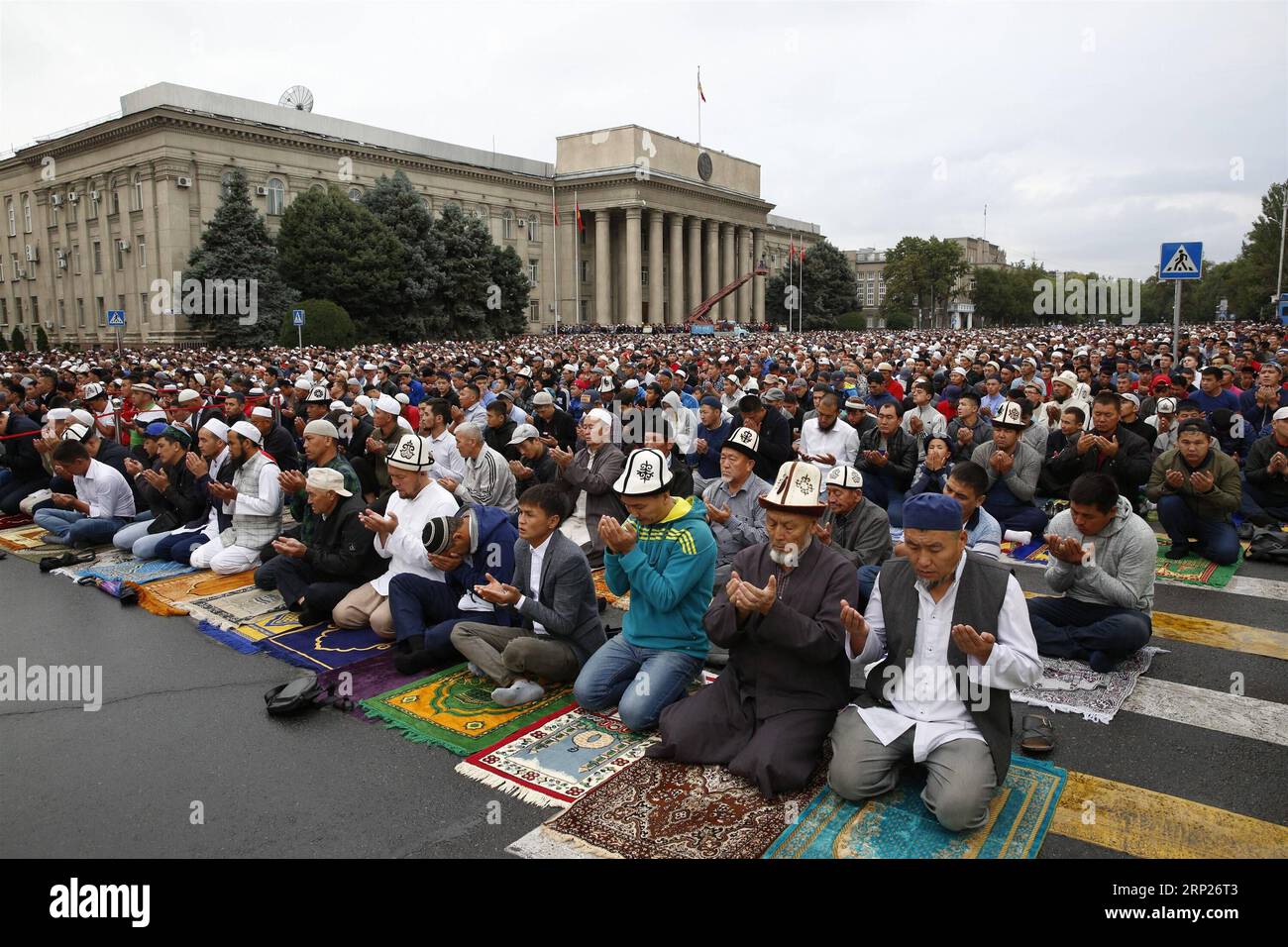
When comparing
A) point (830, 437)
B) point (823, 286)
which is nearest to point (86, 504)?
point (830, 437)

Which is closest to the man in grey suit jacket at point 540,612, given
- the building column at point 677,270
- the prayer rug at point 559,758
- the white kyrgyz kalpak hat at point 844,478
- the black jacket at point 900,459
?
the prayer rug at point 559,758

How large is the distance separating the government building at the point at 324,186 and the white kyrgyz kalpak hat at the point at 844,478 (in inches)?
1819

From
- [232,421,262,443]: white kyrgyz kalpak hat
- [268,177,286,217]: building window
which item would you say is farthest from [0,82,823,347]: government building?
[232,421,262,443]: white kyrgyz kalpak hat

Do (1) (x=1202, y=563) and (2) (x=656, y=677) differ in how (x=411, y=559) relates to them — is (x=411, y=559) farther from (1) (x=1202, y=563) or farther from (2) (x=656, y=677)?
(1) (x=1202, y=563)

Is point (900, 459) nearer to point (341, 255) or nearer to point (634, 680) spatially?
point (634, 680)

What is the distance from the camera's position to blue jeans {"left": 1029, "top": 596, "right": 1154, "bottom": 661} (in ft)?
19.8

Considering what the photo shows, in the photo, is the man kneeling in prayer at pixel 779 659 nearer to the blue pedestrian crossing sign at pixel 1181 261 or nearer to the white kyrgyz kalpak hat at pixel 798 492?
the white kyrgyz kalpak hat at pixel 798 492

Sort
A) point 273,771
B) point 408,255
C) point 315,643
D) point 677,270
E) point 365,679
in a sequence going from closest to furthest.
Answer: point 273,771
point 365,679
point 315,643
point 408,255
point 677,270

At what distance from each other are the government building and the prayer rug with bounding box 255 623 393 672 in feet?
143

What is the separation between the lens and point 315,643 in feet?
22.9

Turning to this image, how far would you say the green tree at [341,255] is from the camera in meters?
45.5

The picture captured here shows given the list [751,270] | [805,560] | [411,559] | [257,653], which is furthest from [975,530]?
[751,270]

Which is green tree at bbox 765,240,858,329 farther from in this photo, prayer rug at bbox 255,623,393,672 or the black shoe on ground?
the black shoe on ground

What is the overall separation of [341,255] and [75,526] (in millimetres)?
39001
